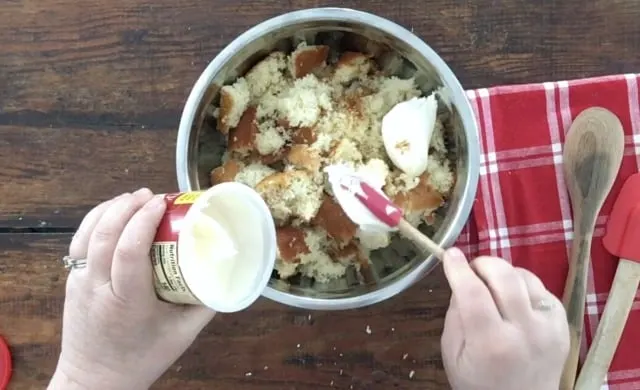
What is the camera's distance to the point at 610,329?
0.85m

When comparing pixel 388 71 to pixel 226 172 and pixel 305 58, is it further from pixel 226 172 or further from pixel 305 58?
pixel 226 172

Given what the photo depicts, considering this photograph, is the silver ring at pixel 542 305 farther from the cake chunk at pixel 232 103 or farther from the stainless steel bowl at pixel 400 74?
the cake chunk at pixel 232 103

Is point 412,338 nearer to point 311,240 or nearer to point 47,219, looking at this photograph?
point 311,240

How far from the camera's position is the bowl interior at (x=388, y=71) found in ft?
2.59

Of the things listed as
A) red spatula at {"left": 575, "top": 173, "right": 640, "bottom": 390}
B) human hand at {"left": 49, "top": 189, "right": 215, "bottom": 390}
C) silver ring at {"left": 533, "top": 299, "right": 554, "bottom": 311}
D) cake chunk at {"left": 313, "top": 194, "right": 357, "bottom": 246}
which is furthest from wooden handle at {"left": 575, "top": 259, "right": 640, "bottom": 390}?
human hand at {"left": 49, "top": 189, "right": 215, "bottom": 390}

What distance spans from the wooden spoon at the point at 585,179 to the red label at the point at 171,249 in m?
0.40

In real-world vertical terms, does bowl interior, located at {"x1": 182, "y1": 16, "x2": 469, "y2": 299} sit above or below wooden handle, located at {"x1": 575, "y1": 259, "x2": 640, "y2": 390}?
above

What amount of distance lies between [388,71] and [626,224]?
0.94 ft

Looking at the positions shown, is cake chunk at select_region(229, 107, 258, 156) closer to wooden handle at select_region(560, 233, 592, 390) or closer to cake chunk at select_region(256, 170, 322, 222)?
cake chunk at select_region(256, 170, 322, 222)

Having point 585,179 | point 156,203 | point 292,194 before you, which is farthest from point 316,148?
point 585,179

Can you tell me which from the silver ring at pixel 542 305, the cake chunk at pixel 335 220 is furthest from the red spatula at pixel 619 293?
the cake chunk at pixel 335 220

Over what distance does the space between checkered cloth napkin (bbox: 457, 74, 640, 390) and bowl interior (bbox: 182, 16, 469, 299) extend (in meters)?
0.08

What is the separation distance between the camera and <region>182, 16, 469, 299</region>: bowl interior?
79 cm

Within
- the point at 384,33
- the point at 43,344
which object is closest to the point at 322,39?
the point at 384,33
